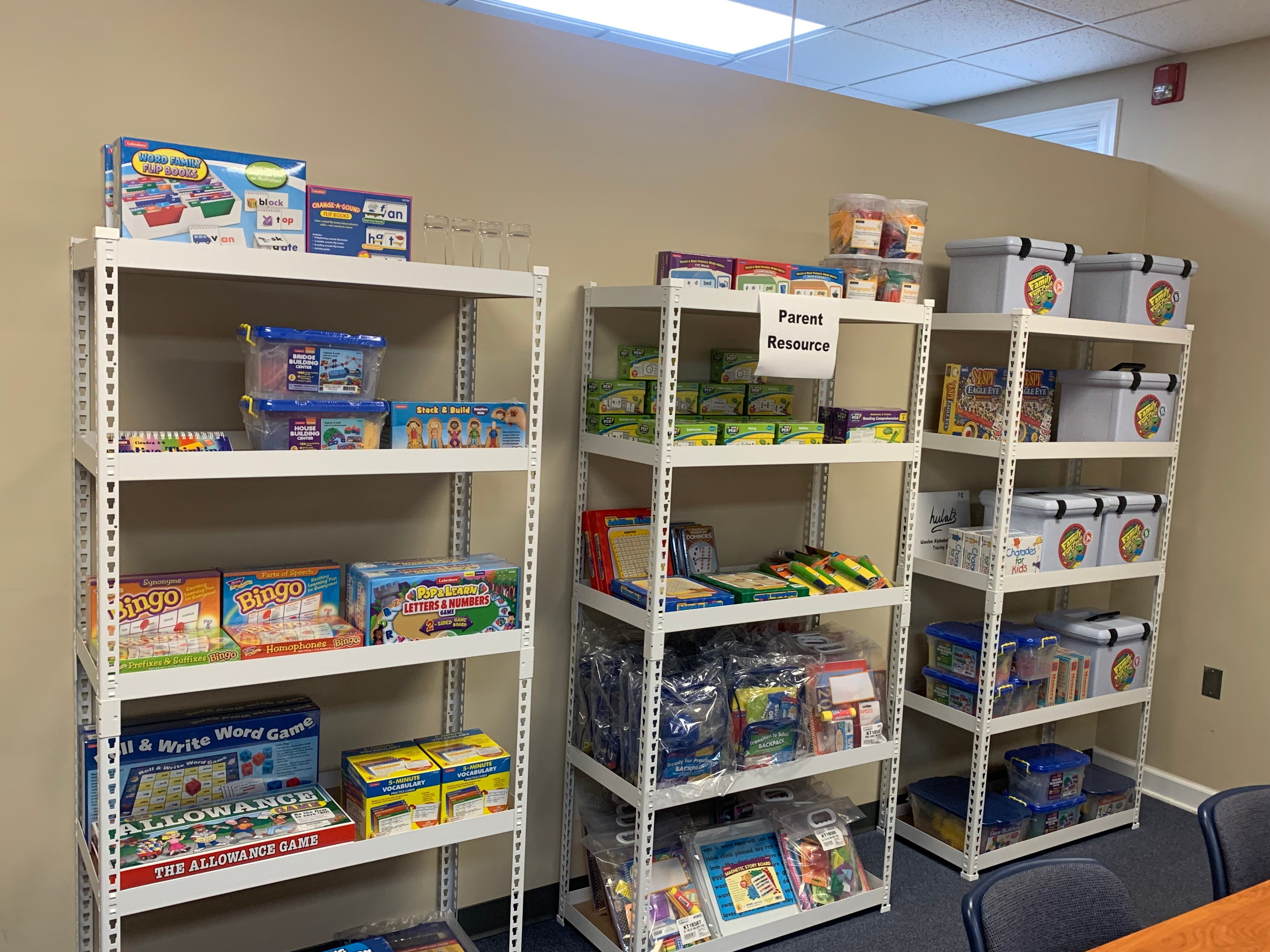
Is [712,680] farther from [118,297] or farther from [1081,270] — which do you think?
[1081,270]

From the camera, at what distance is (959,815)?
3410 millimetres

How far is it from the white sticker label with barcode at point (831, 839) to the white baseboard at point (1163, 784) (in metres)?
1.52

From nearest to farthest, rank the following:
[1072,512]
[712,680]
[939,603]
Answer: [712,680]
[1072,512]
[939,603]

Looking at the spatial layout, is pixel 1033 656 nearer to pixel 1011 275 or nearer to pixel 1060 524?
pixel 1060 524

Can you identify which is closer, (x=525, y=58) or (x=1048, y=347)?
(x=525, y=58)

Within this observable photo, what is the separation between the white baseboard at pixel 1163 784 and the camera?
3.89 m

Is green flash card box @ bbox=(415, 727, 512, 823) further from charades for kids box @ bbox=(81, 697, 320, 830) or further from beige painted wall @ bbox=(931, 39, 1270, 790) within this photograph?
beige painted wall @ bbox=(931, 39, 1270, 790)

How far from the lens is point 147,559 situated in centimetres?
229

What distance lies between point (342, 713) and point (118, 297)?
1.13 metres

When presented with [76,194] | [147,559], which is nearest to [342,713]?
[147,559]

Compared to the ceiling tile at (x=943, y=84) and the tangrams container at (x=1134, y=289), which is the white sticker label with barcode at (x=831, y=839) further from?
the ceiling tile at (x=943, y=84)

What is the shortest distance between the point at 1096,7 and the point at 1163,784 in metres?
2.91

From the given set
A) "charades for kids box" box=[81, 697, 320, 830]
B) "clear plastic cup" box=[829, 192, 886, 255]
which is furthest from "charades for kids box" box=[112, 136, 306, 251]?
"clear plastic cup" box=[829, 192, 886, 255]

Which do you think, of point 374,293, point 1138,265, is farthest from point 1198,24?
point 374,293
